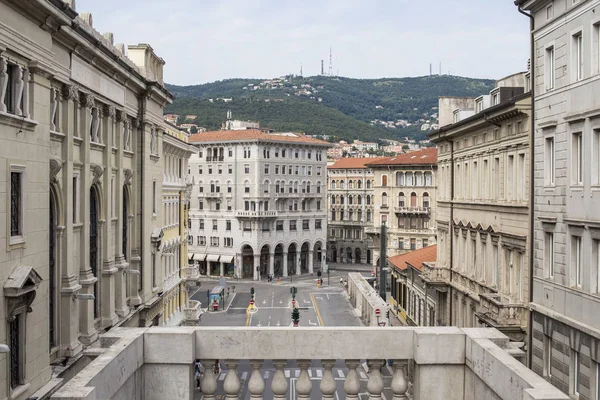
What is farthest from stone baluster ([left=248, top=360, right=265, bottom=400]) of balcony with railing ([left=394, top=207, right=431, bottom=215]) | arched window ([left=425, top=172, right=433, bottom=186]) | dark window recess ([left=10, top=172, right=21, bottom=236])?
arched window ([left=425, top=172, right=433, bottom=186])

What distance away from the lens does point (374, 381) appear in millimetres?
9133

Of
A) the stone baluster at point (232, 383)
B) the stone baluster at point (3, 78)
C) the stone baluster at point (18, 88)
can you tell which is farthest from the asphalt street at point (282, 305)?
the stone baluster at point (232, 383)

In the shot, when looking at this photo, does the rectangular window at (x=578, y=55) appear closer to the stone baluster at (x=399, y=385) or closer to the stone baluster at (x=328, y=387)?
the stone baluster at (x=399, y=385)

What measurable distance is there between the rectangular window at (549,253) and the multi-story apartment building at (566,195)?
2cm

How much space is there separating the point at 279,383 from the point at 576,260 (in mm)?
17800

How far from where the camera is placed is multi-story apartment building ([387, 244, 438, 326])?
5306cm

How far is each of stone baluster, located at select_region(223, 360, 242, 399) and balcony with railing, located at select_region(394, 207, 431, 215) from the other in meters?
98.6

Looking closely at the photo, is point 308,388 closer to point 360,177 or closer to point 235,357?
point 235,357

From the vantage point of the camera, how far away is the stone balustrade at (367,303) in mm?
58591

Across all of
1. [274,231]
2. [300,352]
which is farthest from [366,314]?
[300,352]

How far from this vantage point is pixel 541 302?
90.1 ft

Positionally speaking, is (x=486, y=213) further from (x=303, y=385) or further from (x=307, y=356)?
(x=303, y=385)

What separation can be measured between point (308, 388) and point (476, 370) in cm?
209

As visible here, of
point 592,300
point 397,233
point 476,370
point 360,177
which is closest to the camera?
point 476,370
